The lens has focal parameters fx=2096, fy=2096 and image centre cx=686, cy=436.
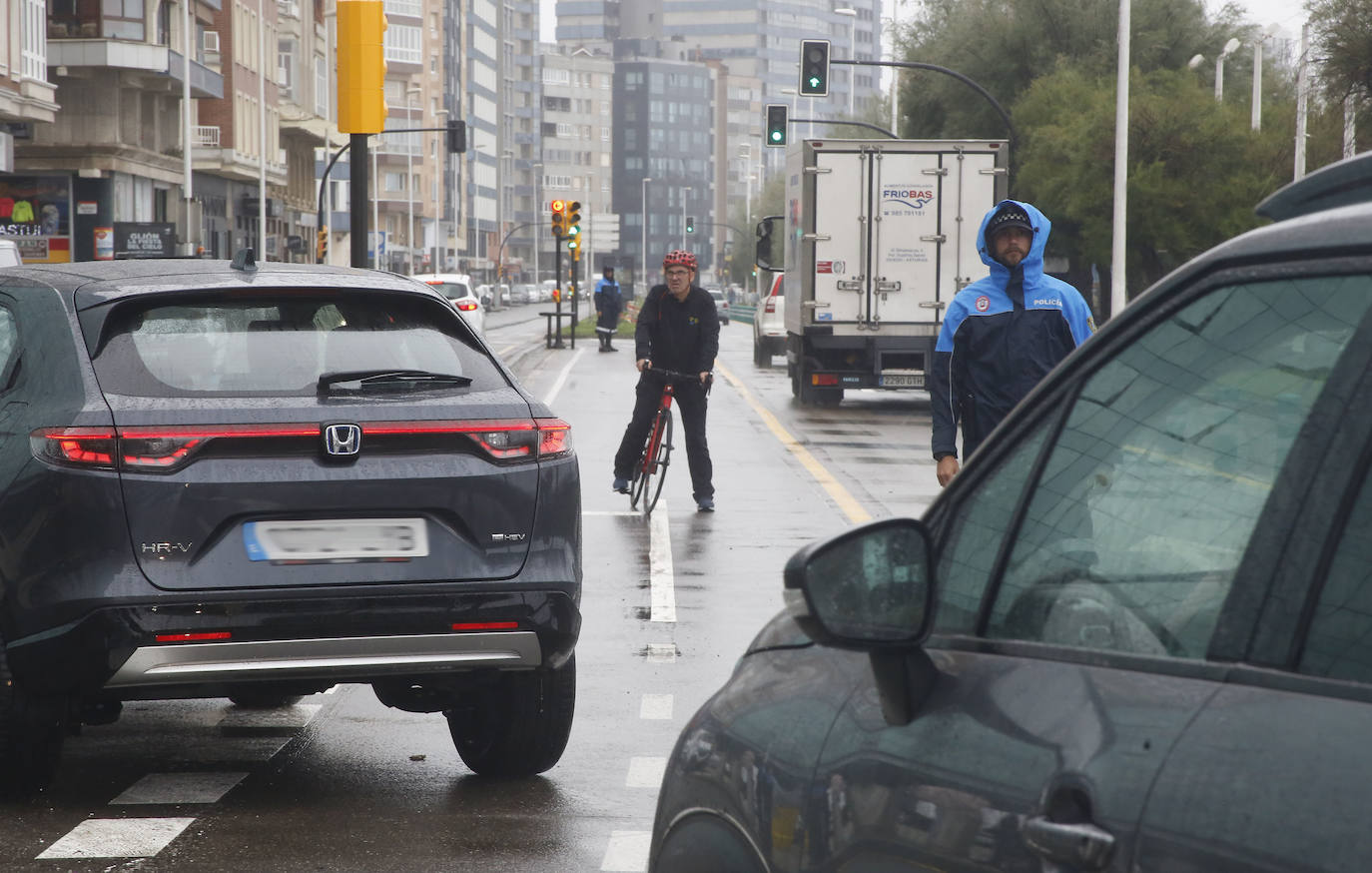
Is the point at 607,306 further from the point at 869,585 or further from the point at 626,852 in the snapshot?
the point at 869,585

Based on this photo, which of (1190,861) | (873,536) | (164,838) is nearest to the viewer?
(1190,861)

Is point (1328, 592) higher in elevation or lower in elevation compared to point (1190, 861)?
higher

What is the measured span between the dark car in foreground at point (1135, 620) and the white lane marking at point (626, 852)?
2589 millimetres

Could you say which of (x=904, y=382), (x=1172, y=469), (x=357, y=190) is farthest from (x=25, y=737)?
(x=904, y=382)

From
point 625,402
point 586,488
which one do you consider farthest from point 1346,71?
point 586,488

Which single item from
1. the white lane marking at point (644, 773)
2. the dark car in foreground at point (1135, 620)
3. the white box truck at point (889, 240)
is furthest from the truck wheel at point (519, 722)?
the white box truck at point (889, 240)

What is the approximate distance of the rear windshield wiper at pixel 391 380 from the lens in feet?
20.0

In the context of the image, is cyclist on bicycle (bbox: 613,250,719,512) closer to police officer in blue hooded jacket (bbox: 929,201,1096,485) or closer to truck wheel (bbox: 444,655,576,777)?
police officer in blue hooded jacket (bbox: 929,201,1096,485)

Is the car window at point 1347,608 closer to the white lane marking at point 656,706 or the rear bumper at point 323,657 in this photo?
the rear bumper at point 323,657

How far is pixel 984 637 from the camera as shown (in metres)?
2.62

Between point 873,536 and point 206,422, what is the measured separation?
3588 millimetres

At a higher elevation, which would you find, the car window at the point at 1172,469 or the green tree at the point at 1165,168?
the green tree at the point at 1165,168

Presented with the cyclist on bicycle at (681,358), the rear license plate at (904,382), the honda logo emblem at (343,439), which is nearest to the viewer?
the honda logo emblem at (343,439)

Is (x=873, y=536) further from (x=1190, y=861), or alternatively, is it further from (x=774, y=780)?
(x=1190, y=861)
